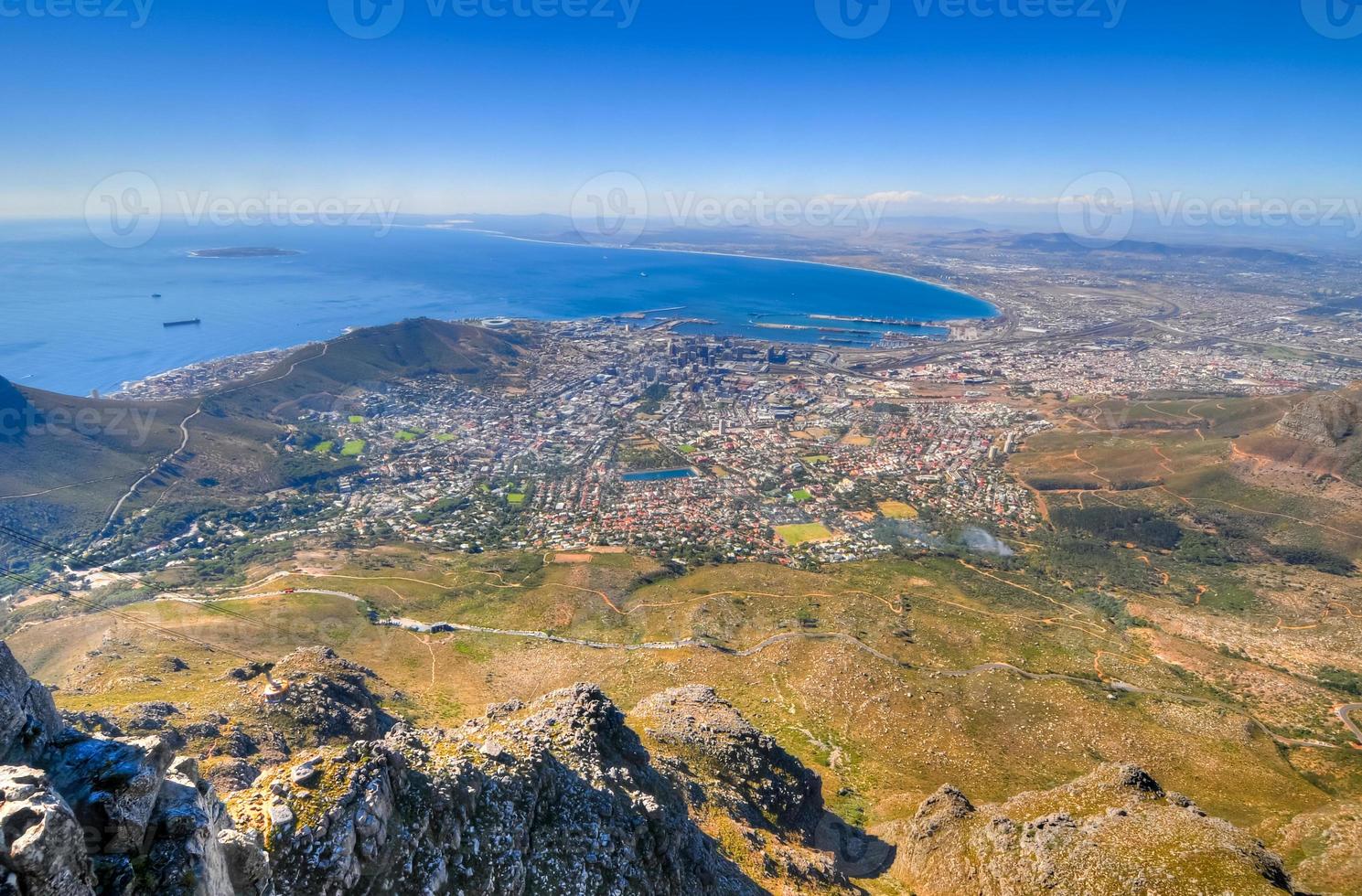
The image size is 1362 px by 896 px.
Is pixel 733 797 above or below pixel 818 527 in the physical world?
above

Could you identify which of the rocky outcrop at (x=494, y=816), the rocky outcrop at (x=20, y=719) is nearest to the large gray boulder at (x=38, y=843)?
the rocky outcrop at (x=20, y=719)

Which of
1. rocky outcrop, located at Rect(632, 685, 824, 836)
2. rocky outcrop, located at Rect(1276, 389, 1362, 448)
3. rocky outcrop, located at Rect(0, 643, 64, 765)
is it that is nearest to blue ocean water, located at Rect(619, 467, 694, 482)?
rocky outcrop, located at Rect(632, 685, 824, 836)

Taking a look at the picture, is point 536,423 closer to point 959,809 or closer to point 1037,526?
point 1037,526

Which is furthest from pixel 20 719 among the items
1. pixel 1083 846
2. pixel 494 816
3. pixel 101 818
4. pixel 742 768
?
pixel 1083 846

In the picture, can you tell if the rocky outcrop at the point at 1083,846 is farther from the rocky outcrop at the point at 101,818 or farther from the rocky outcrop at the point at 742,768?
the rocky outcrop at the point at 101,818

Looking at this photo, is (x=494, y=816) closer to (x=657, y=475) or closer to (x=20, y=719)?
(x=20, y=719)

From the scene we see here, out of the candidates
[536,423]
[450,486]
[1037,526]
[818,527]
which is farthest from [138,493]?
[1037,526]
